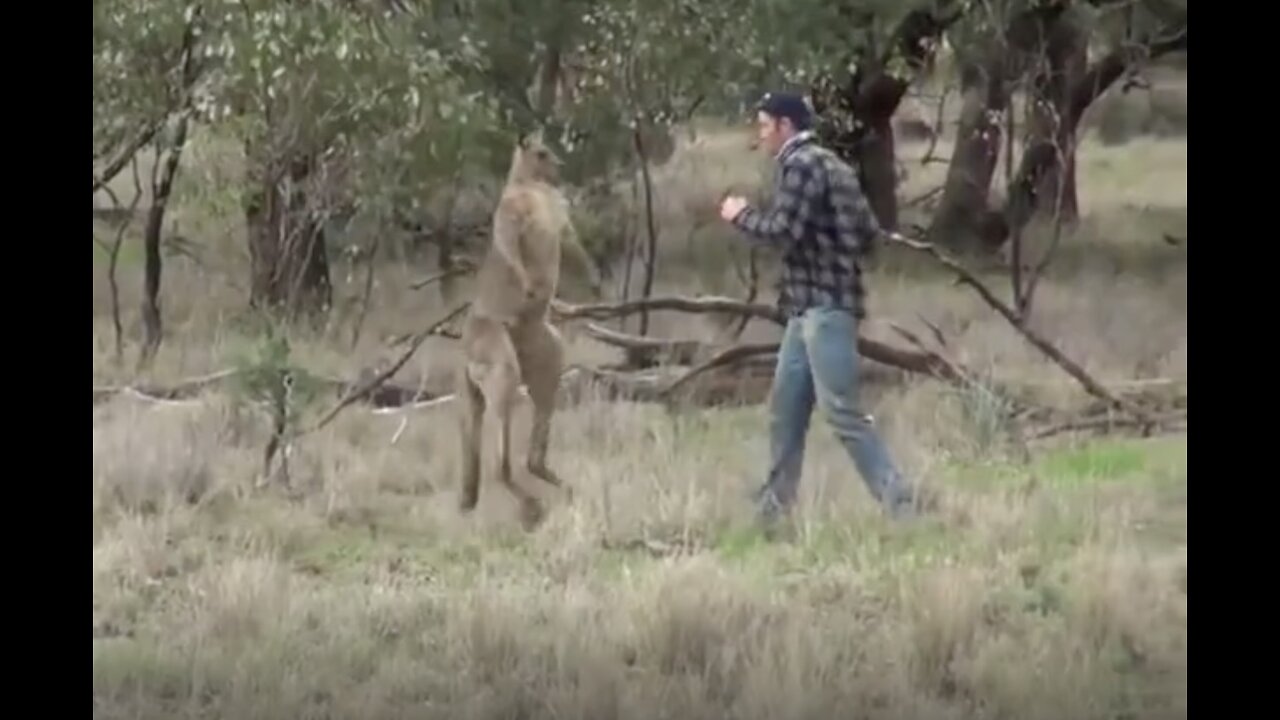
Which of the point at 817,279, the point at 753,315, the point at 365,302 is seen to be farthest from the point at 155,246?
the point at 817,279

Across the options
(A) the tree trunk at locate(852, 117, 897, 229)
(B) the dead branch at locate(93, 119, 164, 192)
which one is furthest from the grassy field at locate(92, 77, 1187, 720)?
(A) the tree trunk at locate(852, 117, 897, 229)

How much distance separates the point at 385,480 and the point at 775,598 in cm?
310

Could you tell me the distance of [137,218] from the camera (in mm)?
21250

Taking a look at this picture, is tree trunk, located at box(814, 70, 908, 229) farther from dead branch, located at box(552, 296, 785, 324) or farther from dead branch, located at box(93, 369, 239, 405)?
dead branch, located at box(93, 369, 239, 405)

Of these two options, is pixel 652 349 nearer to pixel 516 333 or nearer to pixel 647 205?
pixel 516 333

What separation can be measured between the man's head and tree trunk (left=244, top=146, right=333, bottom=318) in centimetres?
568

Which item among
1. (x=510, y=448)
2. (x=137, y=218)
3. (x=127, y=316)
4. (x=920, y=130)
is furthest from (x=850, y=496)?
(x=920, y=130)

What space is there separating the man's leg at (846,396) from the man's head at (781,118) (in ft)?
2.26

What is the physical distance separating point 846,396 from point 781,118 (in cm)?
109

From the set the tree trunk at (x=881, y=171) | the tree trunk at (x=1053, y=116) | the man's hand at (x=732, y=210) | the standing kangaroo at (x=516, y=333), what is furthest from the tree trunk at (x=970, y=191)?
the man's hand at (x=732, y=210)

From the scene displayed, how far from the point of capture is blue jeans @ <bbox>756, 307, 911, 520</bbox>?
29.1 ft

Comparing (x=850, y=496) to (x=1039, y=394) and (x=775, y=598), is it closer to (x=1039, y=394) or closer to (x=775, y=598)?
(x=775, y=598)

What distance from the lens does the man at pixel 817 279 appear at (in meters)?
8.78
